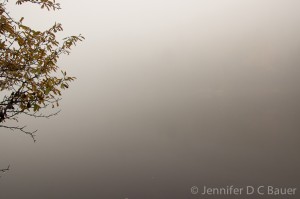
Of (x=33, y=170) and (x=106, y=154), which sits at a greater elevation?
(x=106, y=154)

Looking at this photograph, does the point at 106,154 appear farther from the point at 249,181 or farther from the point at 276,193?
the point at 276,193

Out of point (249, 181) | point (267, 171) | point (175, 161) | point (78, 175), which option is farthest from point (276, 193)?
point (78, 175)

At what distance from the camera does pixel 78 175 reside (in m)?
142

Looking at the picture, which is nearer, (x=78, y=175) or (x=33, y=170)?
(x=78, y=175)

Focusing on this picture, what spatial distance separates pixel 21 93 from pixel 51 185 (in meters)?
128

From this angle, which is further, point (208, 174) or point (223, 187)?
point (208, 174)

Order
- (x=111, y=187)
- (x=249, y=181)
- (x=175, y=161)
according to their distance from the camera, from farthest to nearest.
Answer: (x=175, y=161)
(x=249, y=181)
(x=111, y=187)

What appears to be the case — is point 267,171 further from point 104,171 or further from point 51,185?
point 51,185

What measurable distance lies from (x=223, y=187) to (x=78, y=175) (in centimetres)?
6934

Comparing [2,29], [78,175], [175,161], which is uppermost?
[175,161]

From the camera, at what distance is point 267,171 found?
550 feet

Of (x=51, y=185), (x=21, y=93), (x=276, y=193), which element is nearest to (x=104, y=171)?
(x=51, y=185)

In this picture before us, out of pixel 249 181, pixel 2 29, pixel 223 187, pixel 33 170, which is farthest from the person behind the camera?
pixel 33 170

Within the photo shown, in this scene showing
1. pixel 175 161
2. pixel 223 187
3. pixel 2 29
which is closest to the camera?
pixel 2 29
